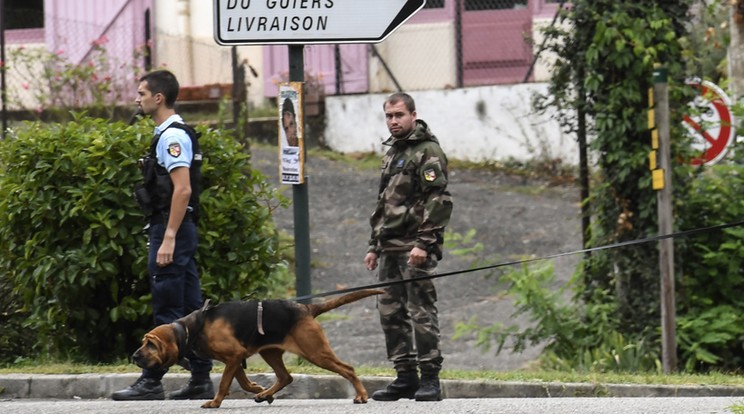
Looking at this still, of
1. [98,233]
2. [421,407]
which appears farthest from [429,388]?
[98,233]

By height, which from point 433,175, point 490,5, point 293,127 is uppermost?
point 490,5

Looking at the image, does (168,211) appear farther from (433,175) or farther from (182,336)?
(433,175)

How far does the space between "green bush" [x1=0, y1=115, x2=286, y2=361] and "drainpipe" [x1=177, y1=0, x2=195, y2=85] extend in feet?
32.6

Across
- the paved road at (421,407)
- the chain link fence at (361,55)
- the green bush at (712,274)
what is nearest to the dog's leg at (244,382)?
the paved road at (421,407)

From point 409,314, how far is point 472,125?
1111cm

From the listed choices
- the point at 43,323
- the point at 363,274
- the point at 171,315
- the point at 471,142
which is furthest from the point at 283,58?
the point at 171,315

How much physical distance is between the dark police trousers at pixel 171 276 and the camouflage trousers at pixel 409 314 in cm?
111

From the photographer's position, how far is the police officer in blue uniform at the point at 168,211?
8.19m

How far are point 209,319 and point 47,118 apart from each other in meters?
11.0

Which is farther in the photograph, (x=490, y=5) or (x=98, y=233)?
(x=490, y=5)

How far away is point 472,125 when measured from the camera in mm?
19109

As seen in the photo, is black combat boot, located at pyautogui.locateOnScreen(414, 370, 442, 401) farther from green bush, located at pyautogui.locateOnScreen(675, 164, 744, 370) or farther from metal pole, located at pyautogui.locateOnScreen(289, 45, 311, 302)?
green bush, located at pyautogui.locateOnScreen(675, 164, 744, 370)

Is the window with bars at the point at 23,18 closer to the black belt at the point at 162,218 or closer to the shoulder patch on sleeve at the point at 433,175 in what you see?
the black belt at the point at 162,218

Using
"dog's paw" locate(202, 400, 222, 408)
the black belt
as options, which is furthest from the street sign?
"dog's paw" locate(202, 400, 222, 408)
